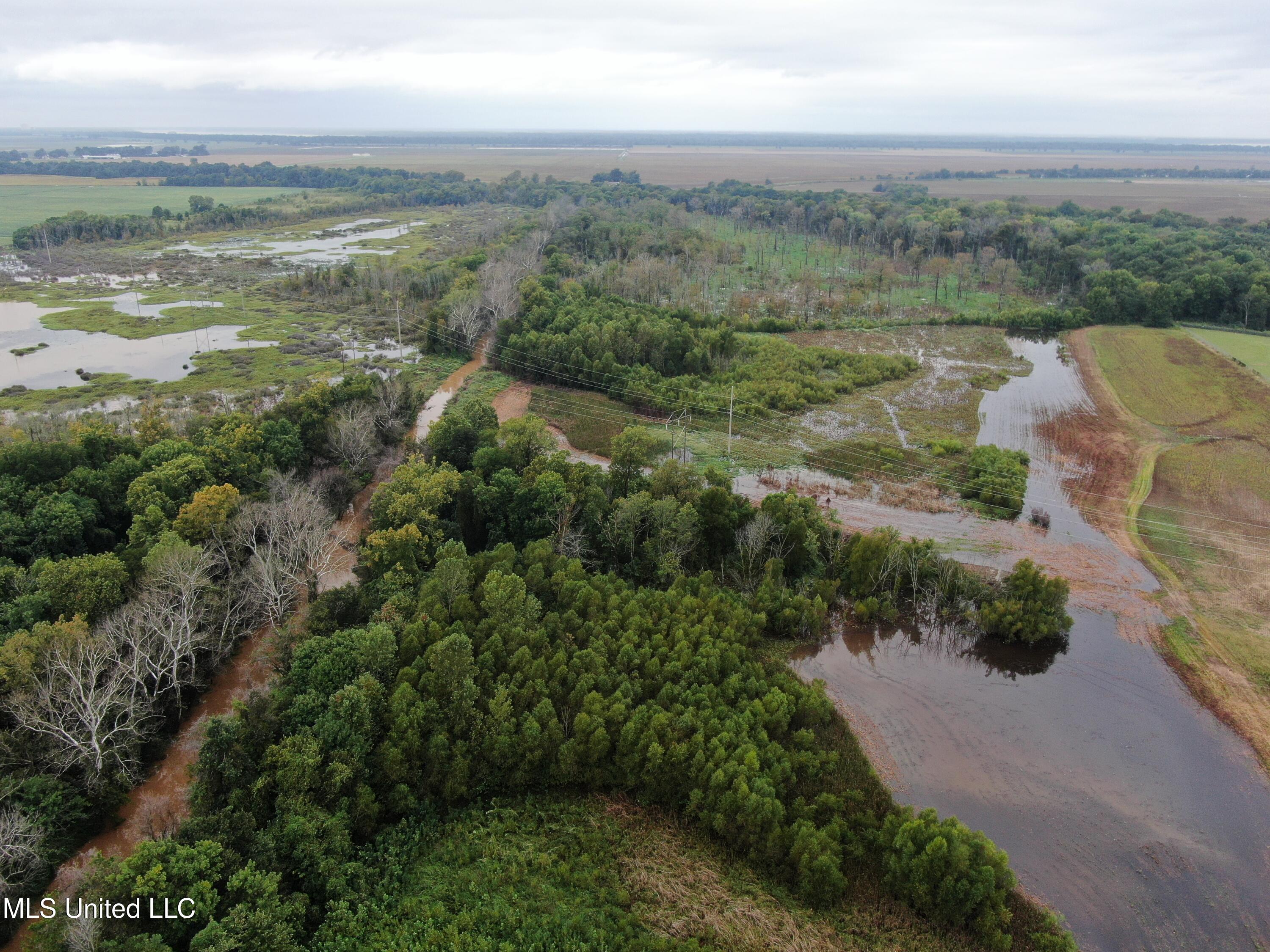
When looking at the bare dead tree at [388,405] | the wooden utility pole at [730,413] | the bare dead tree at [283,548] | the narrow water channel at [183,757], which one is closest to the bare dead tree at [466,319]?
the bare dead tree at [388,405]

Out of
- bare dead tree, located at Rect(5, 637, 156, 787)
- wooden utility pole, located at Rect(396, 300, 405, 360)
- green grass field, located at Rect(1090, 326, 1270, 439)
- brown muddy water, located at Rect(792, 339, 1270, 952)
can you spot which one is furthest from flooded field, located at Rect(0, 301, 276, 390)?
green grass field, located at Rect(1090, 326, 1270, 439)

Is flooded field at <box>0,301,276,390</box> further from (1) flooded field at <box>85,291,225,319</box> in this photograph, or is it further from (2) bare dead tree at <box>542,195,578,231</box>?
(2) bare dead tree at <box>542,195,578,231</box>

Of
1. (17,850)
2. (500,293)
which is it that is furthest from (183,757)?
(500,293)

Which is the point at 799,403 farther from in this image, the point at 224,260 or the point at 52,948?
the point at 224,260

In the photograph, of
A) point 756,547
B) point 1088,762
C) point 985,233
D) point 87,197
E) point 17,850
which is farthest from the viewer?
point 87,197

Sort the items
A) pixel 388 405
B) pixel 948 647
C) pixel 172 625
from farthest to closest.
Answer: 1. pixel 388 405
2. pixel 948 647
3. pixel 172 625

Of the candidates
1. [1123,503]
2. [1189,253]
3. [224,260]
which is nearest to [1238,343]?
[1189,253]

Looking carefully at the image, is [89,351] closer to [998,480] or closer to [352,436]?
[352,436]
